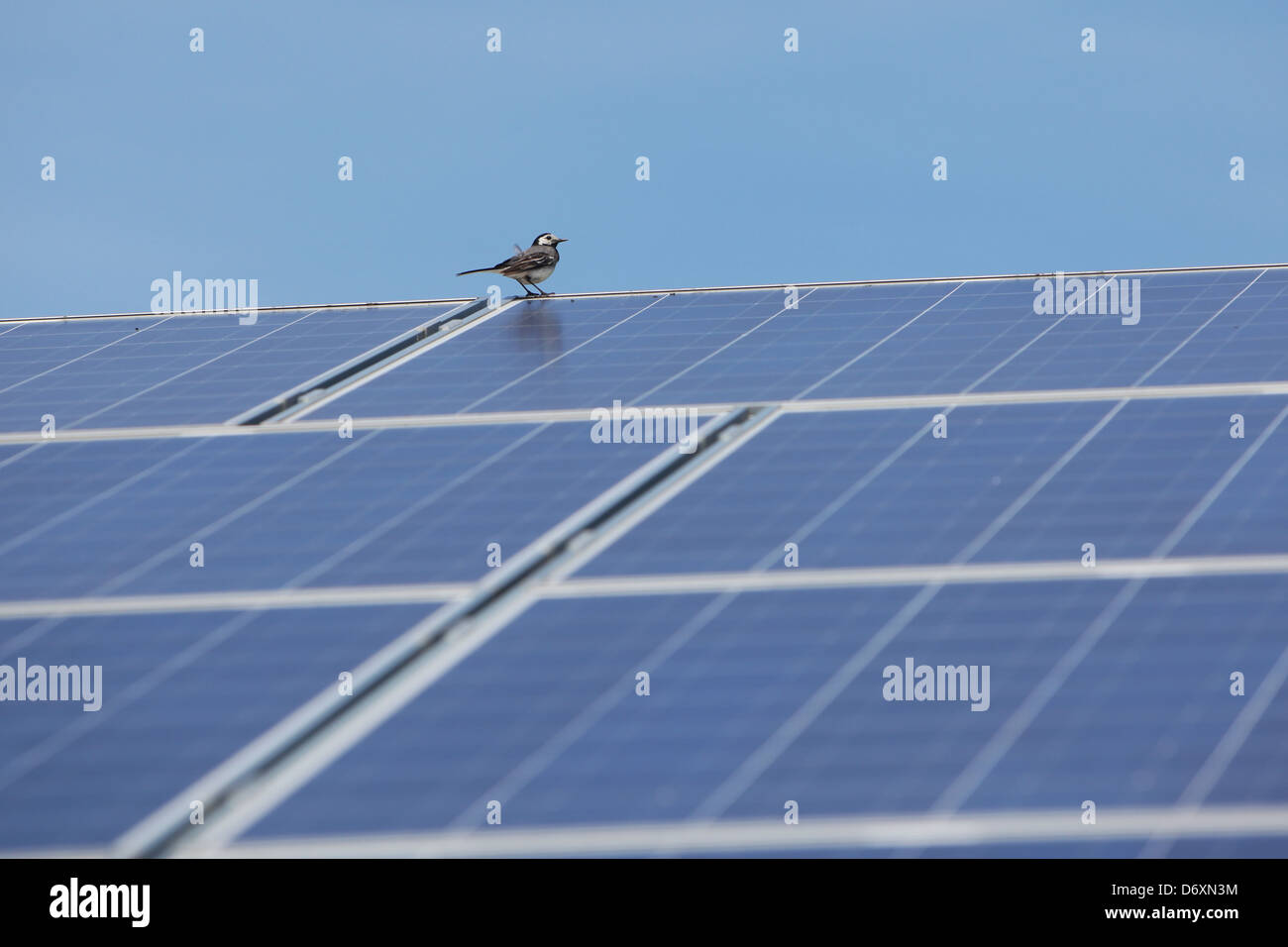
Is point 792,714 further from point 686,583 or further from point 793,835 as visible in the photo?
point 686,583

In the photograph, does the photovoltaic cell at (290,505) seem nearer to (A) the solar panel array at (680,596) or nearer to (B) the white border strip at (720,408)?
(A) the solar panel array at (680,596)

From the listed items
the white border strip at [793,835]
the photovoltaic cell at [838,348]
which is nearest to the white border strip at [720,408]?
the photovoltaic cell at [838,348]

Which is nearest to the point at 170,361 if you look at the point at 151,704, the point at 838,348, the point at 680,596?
the point at 838,348

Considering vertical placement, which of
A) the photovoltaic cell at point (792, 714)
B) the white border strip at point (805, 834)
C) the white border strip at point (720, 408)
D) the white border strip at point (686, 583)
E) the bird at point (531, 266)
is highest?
the bird at point (531, 266)

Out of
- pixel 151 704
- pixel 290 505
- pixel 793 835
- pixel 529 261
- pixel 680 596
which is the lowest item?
pixel 793 835
